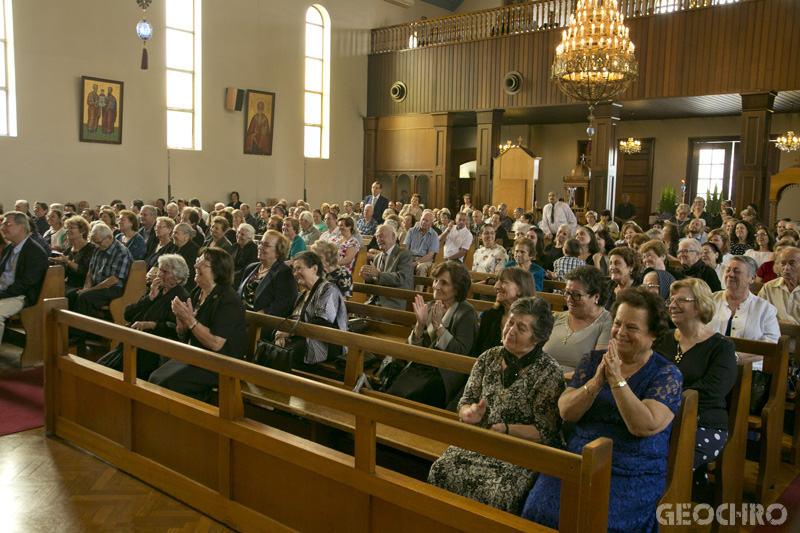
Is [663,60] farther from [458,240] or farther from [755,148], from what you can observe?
[458,240]

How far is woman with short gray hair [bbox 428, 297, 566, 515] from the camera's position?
2330mm

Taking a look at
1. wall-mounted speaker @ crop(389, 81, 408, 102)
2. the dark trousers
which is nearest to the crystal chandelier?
wall-mounted speaker @ crop(389, 81, 408, 102)

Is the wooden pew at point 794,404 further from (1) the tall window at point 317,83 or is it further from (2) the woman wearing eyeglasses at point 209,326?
(1) the tall window at point 317,83

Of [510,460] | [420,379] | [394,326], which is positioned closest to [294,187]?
[394,326]

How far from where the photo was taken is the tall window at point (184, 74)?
45.0ft

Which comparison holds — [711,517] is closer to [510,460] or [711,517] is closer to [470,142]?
[510,460]

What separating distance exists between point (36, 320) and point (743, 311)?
16.6 ft

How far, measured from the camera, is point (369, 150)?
56.5ft

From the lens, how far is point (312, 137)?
16.5 metres

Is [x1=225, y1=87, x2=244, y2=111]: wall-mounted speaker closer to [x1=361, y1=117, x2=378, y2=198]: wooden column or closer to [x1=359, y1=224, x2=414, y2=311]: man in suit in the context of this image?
[x1=361, y1=117, x2=378, y2=198]: wooden column

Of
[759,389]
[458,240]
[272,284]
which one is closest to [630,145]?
[458,240]

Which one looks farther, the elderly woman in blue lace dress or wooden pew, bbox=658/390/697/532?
wooden pew, bbox=658/390/697/532

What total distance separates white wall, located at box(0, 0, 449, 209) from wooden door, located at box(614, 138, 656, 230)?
7.08m

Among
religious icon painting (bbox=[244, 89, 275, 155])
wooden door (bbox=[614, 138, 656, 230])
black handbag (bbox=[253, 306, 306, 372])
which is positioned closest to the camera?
black handbag (bbox=[253, 306, 306, 372])
